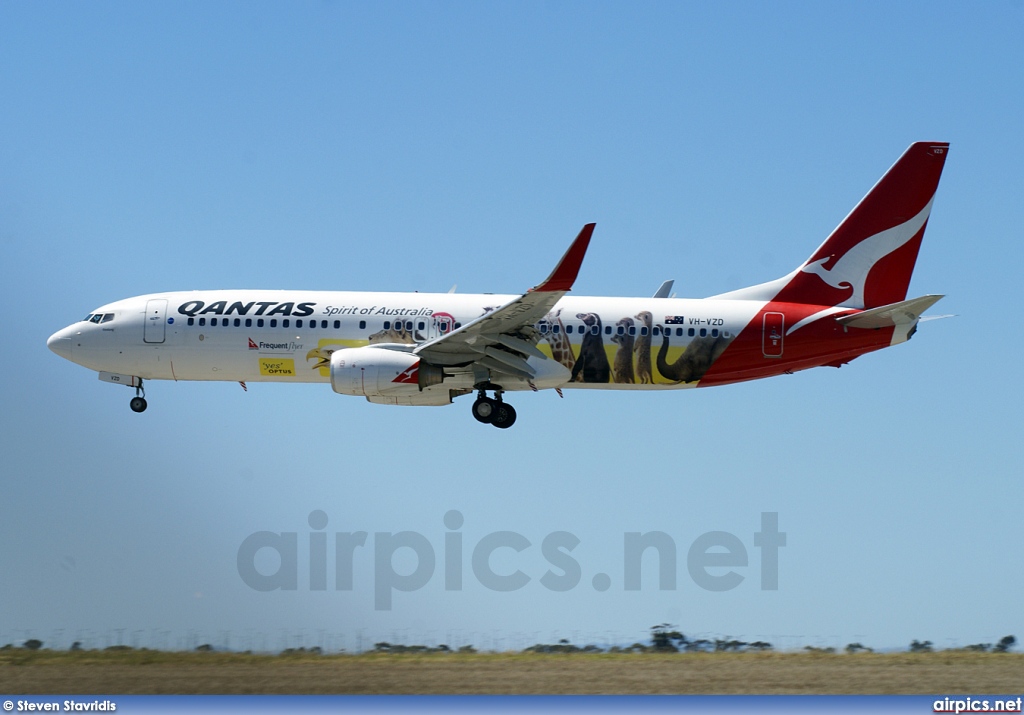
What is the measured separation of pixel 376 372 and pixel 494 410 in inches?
167

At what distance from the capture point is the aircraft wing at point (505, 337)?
131 feet

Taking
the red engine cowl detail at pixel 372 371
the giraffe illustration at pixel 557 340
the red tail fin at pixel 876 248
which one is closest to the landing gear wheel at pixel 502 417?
the giraffe illustration at pixel 557 340

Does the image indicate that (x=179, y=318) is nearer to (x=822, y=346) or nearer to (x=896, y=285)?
(x=822, y=346)

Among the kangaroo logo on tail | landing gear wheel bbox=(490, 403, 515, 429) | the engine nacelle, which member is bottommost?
landing gear wheel bbox=(490, 403, 515, 429)

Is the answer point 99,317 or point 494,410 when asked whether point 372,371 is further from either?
point 99,317

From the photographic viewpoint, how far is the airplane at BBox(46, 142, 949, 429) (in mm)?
42875

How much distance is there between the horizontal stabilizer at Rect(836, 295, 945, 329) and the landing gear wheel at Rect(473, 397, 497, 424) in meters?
11.5

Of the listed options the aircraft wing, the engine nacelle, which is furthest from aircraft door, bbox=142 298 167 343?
the aircraft wing

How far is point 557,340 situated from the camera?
43438 mm

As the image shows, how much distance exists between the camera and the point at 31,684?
97.2ft

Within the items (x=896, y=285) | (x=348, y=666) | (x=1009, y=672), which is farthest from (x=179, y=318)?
(x=1009, y=672)

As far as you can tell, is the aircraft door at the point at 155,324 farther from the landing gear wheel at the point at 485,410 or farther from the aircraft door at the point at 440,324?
the landing gear wheel at the point at 485,410

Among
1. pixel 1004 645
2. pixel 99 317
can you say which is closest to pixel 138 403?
pixel 99 317

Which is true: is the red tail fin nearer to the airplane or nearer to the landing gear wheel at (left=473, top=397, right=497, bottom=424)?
the airplane
